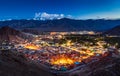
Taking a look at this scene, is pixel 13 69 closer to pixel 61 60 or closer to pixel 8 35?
pixel 61 60

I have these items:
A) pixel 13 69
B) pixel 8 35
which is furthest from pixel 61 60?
pixel 8 35

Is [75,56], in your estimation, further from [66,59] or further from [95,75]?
[95,75]

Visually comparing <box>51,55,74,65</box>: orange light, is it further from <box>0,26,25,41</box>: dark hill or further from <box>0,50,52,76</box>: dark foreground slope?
<box>0,26,25,41</box>: dark hill

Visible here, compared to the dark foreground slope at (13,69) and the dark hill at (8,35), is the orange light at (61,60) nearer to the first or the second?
the dark foreground slope at (13,69)

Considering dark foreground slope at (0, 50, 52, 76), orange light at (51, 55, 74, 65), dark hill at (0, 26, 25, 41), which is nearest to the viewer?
dark foreground slope at (0, 50, 52, 76)

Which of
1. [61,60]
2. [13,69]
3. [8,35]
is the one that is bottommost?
[61,60]

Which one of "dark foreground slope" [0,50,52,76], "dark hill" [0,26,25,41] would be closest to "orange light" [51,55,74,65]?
"dark foreground slope" [0,50,52,76]

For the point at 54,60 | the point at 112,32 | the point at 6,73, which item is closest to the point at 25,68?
the point at 6,73

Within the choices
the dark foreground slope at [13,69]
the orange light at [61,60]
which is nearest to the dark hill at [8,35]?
the orange light at [61,60]

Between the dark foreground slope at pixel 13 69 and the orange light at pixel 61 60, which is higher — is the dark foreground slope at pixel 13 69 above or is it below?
above

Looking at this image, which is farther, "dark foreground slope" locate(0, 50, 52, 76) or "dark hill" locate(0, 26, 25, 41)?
"dark hill" locate(0, 26, 25, 41)

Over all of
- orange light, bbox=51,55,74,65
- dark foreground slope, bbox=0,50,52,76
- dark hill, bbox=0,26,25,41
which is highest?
dark hill, bbox=0,26,25,41
